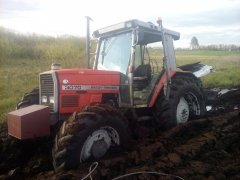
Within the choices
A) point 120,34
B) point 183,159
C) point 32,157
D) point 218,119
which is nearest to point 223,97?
point 218,119

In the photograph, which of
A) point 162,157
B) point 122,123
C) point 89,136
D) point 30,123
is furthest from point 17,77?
point 162,157

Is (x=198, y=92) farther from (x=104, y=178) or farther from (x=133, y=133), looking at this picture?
(x=104, y=178)

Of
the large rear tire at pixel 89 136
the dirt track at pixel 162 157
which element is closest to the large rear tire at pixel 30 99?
the dirt track at pixel 162 157

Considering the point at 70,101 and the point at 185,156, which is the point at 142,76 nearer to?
the point at 70,101

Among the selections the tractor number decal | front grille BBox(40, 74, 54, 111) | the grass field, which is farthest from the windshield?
the grass field

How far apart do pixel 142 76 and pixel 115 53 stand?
0.75 meters

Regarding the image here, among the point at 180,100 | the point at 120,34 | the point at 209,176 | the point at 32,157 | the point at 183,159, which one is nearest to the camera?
the point at 209,176

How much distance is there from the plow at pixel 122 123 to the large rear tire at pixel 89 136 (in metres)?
0.01

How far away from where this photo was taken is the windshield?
6.33 metres

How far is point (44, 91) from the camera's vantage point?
19.1 ft

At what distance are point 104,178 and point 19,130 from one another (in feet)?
5.42

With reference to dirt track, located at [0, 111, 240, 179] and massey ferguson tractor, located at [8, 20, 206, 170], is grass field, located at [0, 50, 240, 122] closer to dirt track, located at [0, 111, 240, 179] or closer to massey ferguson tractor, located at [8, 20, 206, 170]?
dirt track, located at [0, 111, 240, 179]

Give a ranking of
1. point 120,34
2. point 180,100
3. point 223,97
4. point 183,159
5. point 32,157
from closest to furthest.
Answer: point 183,159 → point 32,157 → point 120,34 → point 180,100 → point 223,97

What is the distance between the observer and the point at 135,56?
248 inches
